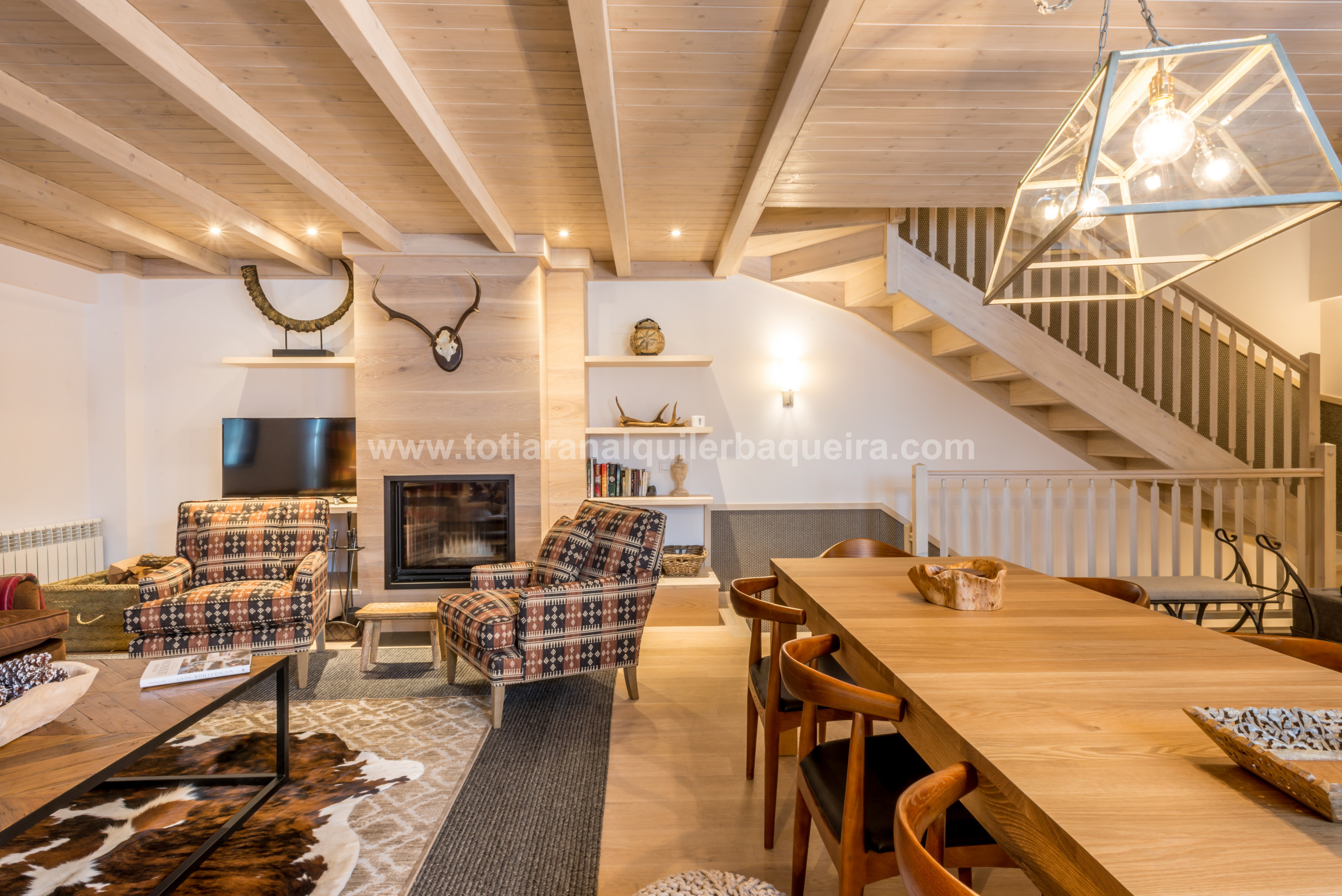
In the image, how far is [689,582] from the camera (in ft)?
14.7

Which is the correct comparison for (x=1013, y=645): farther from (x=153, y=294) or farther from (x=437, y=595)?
(x=153, y=294)

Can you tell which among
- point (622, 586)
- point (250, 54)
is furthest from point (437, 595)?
point (250, 54)

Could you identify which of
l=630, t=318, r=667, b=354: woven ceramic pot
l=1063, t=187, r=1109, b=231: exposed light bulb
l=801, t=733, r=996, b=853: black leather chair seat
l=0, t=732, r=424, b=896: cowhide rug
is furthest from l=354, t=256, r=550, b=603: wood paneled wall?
l=1063, t=187, r=1109, b=231: exposed light bulb

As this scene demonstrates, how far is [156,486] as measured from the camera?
4777 millimetres

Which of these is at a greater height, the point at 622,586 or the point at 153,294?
the point at 153,294

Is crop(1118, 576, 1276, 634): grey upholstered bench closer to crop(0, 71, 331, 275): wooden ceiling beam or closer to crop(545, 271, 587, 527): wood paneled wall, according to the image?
crop(545, 271, 587, 527): wood paneled wall

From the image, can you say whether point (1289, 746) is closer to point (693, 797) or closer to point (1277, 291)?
point (693, 797)

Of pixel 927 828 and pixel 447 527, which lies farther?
pixel 447 527

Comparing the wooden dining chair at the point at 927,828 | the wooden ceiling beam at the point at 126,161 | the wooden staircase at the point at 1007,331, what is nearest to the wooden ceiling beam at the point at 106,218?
the wooden ceiling beam at the point at 126,161

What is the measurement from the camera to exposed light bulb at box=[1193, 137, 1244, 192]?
137 cm

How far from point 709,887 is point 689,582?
3.04m

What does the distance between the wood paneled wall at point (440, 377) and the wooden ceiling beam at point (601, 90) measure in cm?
118

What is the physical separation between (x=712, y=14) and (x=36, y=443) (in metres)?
4.93

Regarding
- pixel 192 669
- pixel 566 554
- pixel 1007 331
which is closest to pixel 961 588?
pixel 566 554
